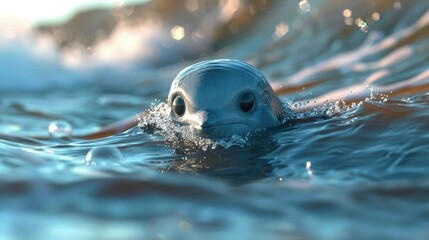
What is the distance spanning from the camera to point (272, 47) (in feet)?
37.2

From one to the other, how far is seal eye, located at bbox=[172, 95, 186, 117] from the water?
17cm

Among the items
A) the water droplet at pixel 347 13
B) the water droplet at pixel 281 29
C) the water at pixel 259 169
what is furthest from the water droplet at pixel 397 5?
the water droplet at pixel 281 29

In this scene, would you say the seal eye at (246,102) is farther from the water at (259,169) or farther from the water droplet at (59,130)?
the water droplet at (59,130)

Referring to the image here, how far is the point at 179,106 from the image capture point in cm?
497

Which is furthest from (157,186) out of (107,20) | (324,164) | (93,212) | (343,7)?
(107,20)

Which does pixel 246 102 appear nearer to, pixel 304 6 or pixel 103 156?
pixel 103 156

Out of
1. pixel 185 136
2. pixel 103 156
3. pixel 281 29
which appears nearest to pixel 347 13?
pixel 281 29

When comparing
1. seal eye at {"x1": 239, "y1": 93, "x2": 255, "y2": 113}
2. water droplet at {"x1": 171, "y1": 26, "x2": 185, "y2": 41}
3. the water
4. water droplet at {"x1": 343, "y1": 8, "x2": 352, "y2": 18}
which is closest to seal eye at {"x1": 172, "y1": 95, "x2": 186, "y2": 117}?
the water

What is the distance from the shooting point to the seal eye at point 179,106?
4953mm

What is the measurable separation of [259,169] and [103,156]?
0.89 m

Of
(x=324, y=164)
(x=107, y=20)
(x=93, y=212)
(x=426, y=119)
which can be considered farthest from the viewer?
(x=107, y=20)

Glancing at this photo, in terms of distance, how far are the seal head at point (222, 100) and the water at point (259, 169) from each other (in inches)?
3.9

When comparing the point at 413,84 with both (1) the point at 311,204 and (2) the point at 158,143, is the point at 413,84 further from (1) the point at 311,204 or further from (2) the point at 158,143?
(1) the point at 311,204

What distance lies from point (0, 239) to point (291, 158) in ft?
6.46
